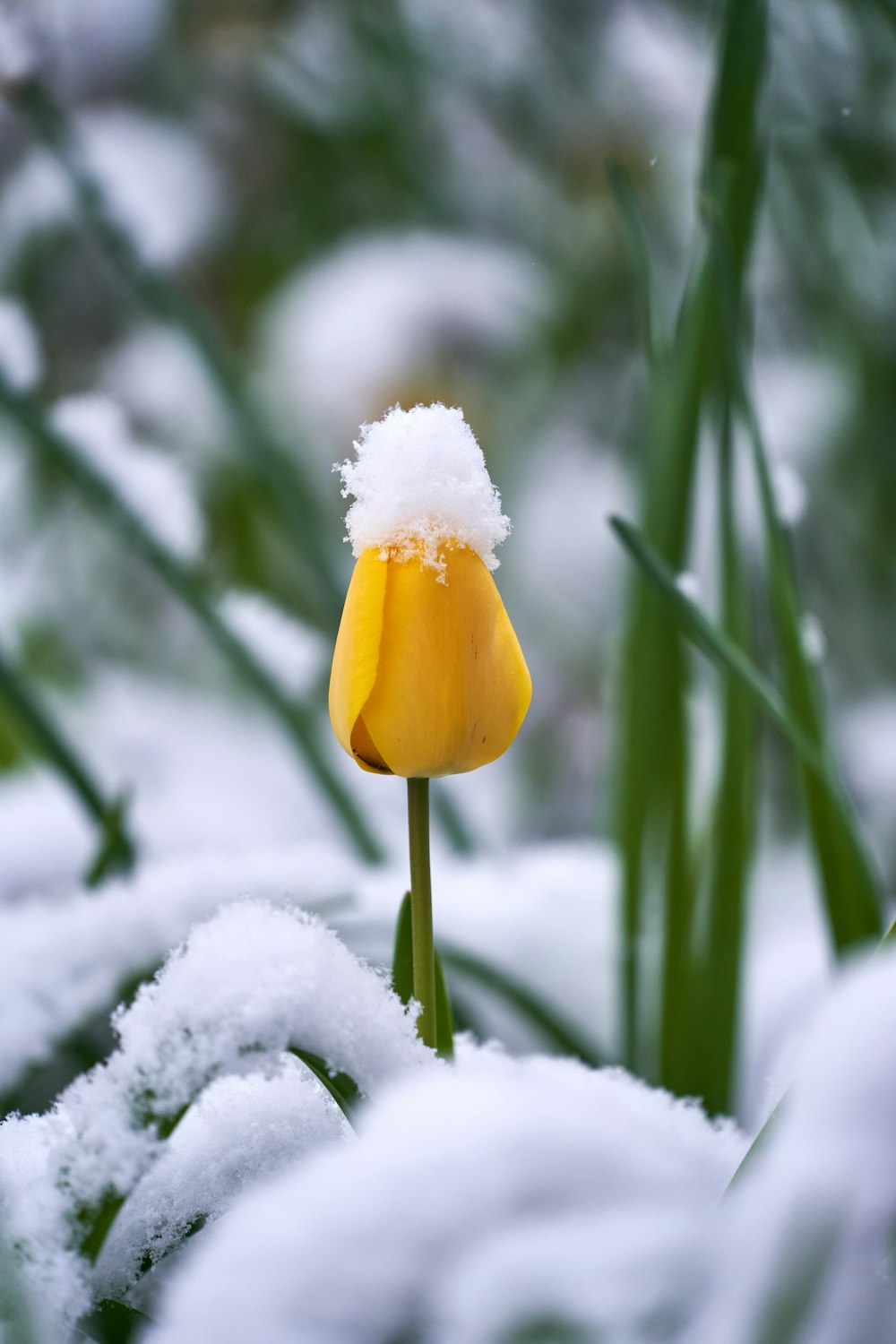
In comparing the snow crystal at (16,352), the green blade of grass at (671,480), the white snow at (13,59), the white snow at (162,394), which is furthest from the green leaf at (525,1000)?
the white snow at (162,394)

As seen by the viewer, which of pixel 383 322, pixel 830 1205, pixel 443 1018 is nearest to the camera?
pixel 830 1205

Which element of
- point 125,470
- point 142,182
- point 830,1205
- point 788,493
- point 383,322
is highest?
point 142,182

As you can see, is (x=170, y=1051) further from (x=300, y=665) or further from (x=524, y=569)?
(x=524, y=569)

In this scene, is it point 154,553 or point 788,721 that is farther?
point 154,553

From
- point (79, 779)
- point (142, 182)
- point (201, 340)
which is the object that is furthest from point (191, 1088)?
point (142, 182)

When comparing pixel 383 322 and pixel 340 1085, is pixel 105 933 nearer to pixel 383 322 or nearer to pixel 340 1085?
pixel 340 1085

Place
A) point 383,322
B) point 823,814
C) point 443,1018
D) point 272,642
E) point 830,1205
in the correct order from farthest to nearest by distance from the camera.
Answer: point 383,322
point 272,642
point 823,814
point 443,1018
point 830,1205

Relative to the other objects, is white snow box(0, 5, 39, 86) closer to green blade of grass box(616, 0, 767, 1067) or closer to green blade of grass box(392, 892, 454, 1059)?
green blade of grass box(616, 0, 767, 1067)
